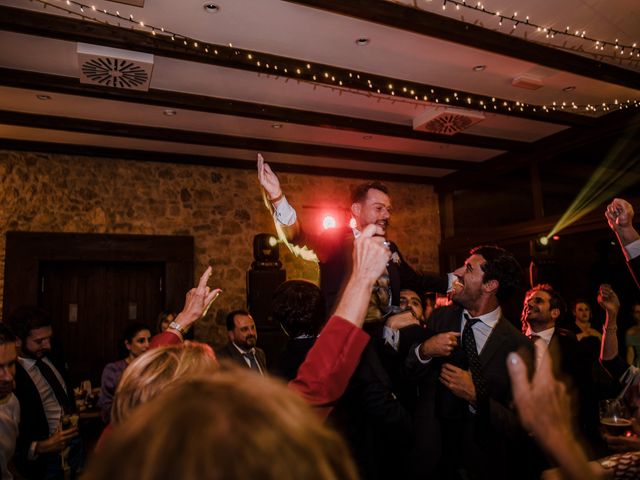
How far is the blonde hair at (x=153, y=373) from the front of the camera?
3.74ft

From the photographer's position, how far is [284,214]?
8.95ft

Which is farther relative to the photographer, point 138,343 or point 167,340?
point 138,343

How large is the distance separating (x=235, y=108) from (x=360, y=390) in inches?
154

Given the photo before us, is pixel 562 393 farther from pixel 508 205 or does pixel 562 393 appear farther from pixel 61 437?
pixel 508 205

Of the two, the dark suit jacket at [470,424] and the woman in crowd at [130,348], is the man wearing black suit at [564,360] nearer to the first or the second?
the dark suit jacket at [470,424]

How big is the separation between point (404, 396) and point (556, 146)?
5.18m

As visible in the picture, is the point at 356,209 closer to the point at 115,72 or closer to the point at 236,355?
the point at 236,355

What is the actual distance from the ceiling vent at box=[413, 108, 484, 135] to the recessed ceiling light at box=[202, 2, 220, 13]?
2615 millimetres

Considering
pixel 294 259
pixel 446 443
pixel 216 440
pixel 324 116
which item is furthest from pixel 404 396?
pixel 294 259

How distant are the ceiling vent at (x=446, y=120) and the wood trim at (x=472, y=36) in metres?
1.12

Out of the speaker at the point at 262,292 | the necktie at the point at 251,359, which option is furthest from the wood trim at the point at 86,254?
the necktie at the point at 251,359

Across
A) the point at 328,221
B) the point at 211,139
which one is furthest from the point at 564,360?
the point at 328,221

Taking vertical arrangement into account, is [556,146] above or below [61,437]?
above

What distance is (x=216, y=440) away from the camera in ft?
1.63
